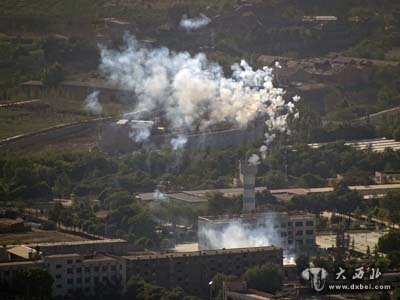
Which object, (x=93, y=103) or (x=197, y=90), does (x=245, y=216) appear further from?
(x=93, y=103)

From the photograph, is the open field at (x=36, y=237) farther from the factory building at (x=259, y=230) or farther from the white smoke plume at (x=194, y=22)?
the white smoke plume at (x=194, y=22)

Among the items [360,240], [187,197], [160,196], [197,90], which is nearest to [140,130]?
[197,90]

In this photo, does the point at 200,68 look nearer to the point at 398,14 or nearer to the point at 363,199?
the point at 363,199

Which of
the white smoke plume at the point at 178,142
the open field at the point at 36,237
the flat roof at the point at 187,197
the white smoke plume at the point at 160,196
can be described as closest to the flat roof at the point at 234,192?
the flat roof at the point at 187,197

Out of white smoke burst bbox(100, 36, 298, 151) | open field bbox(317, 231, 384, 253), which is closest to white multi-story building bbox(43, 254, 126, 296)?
open field bbox(317, 231, 384, 253)

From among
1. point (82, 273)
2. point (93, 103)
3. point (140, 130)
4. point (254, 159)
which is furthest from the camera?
point (93, 103)

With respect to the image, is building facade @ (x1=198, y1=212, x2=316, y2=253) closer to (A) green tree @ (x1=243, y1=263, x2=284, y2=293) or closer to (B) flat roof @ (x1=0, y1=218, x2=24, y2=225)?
(B) flat roof @ (x1=0, y1=218, x2=24, y2=225)
